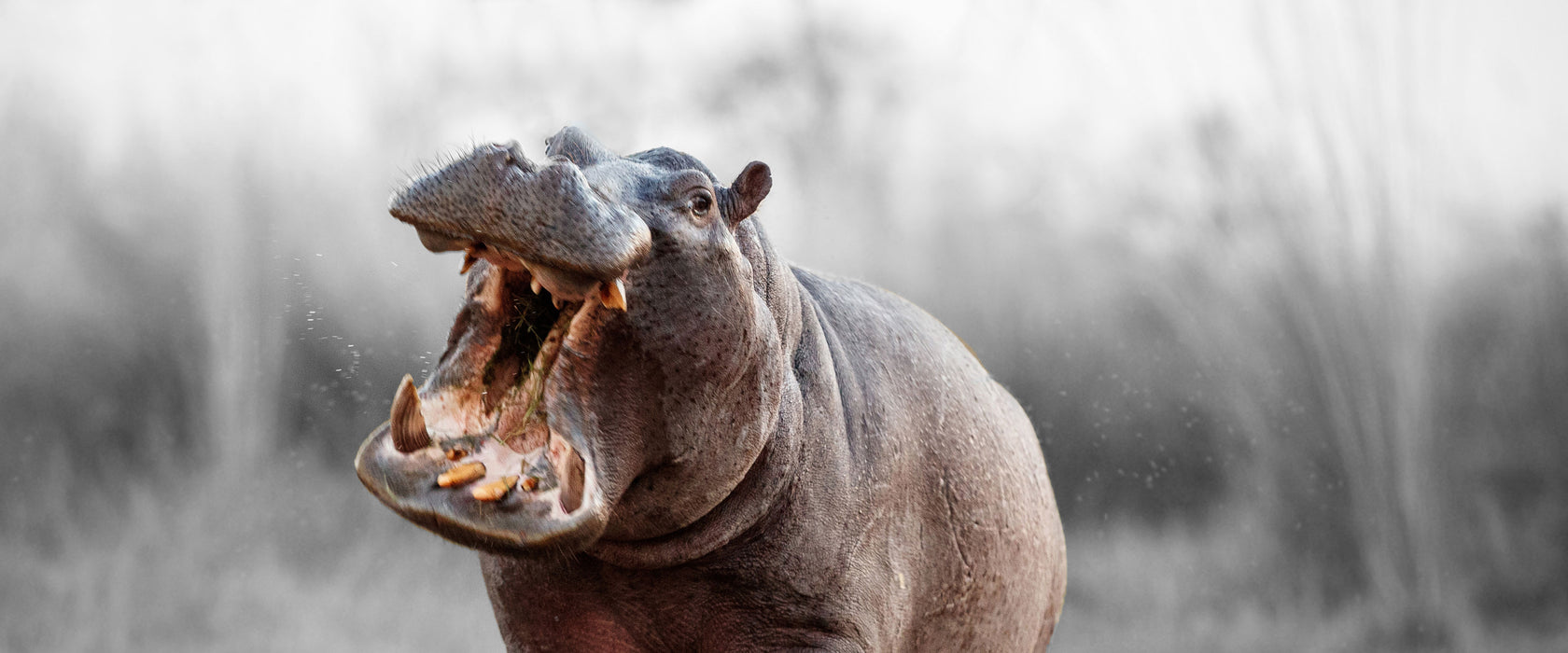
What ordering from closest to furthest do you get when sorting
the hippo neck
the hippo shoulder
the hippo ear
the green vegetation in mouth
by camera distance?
the green vegetation in mouth < the hippo ear < the hippo neck < the hippo shoulder

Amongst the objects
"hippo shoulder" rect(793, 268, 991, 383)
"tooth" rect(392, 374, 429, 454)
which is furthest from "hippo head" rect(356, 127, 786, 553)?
"hippo shoulder" rect(793, 268, 991, 383)

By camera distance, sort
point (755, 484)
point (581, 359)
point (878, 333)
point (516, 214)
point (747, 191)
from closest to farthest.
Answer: point (516, 214) → point (581, 359) → point (747, 191) → point (755, 484) → point (878, 333)

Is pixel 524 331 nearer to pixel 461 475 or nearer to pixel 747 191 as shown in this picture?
pixel 461 475

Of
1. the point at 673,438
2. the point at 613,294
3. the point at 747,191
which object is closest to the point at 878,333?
the point at 747,191

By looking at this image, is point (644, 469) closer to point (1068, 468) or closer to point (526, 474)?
point (526, 474)

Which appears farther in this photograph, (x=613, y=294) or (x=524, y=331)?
(x=524, y=331)

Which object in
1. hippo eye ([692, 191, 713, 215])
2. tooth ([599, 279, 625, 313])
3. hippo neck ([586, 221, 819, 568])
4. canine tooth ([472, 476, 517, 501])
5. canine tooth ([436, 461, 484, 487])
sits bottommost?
hippo neck ([586, 221, 819, 568])

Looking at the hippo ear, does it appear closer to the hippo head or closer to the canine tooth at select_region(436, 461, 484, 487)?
the hippo head

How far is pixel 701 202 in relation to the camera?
260cm

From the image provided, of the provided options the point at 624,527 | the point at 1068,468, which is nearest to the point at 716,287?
the point at 624,527

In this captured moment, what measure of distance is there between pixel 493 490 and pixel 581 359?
0.28m

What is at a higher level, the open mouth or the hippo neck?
the open mouth

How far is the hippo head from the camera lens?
2268 mm

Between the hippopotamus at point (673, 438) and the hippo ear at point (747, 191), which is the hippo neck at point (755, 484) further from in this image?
the hippo ear at point (747, 191)
